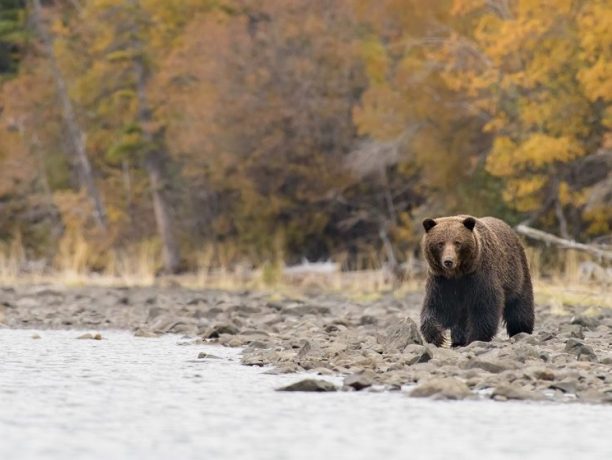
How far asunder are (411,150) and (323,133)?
191 inches

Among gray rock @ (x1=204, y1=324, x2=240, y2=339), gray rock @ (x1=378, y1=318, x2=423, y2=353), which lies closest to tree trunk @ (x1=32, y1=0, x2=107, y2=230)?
gray rock @ (x1=204, y1=324, x2=240, y2=339)

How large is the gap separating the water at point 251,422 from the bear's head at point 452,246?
65.0 inches

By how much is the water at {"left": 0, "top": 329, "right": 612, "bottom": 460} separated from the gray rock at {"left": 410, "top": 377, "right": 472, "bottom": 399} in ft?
0.50

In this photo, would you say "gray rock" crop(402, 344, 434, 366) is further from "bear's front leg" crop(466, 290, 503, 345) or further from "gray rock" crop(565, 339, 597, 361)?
"gray rock" crop(565, 339, 597, 361)

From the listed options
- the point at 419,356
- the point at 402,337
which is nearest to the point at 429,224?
the point at 402,337

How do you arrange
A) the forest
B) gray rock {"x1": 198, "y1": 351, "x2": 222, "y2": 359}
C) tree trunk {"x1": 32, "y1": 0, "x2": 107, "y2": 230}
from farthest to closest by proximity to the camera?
tree trunk {"x1": 32, "y1": 0, "x2": 107, "y2": 230} < the forest < gray rock {"x1": 198, "y1": 351, "x2": 222, "y2": 359}

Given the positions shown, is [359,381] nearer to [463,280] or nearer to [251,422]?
[251,422]

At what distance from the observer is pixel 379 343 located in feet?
38.0

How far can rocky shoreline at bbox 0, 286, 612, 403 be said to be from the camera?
29.3 feet

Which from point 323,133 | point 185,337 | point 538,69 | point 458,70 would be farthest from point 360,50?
point 185,337

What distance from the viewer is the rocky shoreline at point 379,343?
8.94 metres

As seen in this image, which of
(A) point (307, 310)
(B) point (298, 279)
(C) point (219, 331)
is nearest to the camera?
(C) point (219, 331)

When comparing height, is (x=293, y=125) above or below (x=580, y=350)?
above

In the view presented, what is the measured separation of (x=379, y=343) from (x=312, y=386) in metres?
2.79
